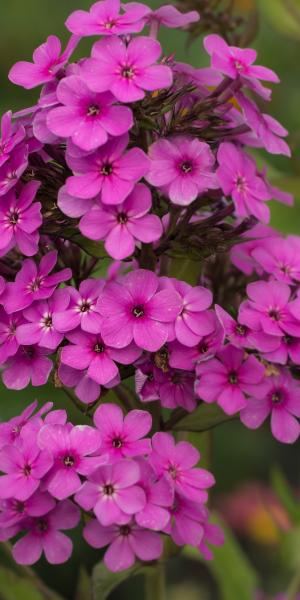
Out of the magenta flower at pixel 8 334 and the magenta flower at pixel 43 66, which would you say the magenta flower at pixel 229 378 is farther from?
the magenta flower at pixel 43 66

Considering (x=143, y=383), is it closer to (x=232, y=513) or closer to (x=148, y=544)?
(x=148, y=544)

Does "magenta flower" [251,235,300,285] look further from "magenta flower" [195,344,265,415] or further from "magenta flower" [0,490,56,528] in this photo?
"magenta flower" [0,490,56,528]

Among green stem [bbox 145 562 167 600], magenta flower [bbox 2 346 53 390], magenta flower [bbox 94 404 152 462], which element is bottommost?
green stem [bbox 145 562 167 600]

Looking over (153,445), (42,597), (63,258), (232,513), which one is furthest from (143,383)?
(232,513)

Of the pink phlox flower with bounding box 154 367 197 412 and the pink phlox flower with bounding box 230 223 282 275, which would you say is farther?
the pink phlox flower with bounding box 230 223 282 275

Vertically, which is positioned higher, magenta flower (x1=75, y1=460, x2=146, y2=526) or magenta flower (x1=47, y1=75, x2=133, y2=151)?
magenta flower (x1=47, y1=75, x2=133, y2=151)

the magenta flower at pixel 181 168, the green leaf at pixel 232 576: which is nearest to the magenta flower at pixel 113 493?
the magenta flower at pixel 181 168

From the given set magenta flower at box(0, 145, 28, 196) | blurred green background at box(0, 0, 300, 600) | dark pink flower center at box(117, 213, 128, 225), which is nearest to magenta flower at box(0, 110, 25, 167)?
magenta flower at box(0, 145, 28, 196)
